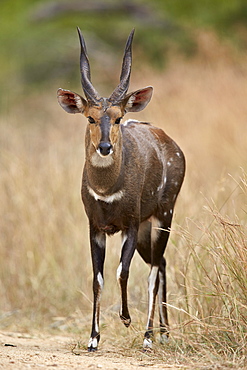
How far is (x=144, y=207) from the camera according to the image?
686cm

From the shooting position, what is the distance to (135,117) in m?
14.1

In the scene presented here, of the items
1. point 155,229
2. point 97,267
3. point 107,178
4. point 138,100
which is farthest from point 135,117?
point 107,178

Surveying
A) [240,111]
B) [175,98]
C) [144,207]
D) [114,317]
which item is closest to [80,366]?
[144,207]

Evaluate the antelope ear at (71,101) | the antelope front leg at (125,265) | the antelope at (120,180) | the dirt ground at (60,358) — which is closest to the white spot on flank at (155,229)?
the antelope at (120,180)

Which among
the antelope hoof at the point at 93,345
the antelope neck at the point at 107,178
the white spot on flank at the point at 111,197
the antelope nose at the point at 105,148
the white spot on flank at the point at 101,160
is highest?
the antelope nose at the point at 105,148

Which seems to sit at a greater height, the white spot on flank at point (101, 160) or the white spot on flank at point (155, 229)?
the white spot on flank at point (101, 160)

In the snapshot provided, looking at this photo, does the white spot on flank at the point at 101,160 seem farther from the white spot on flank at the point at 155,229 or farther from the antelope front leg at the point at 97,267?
the white spot on flank at the point at 155,229

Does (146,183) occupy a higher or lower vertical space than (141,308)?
higher

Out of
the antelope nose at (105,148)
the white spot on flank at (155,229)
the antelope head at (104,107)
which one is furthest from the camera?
the white spot on flank at (155,229)

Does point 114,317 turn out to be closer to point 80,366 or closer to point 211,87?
point 80,366

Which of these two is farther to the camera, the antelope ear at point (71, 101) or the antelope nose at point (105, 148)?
the antelope ear at point (71, 101)

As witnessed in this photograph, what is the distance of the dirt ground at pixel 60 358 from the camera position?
5.26 m

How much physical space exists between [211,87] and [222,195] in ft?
19.0

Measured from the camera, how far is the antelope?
6.31 metres
